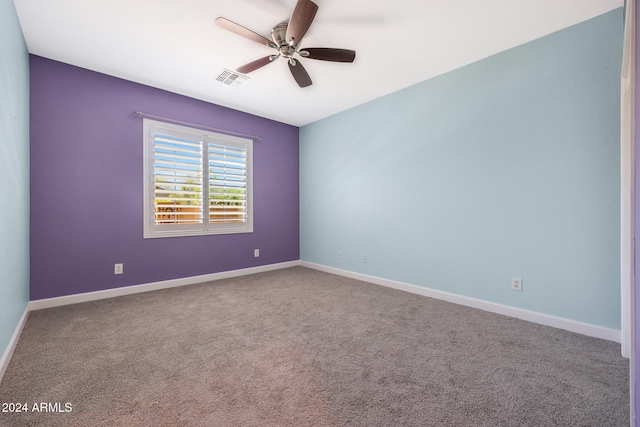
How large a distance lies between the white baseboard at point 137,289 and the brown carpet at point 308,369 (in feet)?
0.41

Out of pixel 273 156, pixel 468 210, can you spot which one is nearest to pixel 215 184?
pixel 273 156

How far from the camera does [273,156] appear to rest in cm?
476

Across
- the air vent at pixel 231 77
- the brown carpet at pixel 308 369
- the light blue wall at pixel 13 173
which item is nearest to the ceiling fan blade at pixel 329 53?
the air vent at pixel 231 77

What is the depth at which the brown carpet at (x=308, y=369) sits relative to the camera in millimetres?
1396

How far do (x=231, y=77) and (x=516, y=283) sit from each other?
3660 mm

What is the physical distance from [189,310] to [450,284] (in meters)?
2.77

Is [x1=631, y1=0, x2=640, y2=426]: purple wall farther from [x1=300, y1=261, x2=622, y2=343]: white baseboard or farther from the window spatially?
the window

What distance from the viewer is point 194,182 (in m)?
3.85

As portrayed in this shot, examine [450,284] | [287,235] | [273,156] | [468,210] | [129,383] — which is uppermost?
[273,156]

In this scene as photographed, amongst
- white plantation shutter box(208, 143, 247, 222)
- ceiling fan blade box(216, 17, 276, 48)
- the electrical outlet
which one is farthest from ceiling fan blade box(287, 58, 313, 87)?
the electrical outlet

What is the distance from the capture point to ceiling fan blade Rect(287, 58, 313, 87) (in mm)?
2543

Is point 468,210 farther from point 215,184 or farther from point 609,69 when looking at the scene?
point 215,184

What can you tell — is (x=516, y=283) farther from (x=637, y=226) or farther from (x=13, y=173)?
(x=13, y=173)

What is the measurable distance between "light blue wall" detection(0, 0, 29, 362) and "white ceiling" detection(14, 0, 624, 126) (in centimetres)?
36
